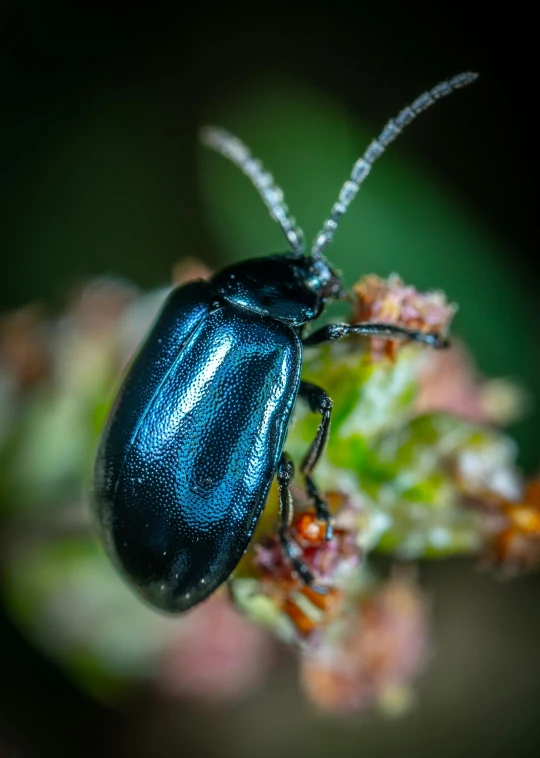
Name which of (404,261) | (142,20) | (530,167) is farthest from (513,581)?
(142,20)

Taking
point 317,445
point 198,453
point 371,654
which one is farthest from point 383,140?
point 371,654

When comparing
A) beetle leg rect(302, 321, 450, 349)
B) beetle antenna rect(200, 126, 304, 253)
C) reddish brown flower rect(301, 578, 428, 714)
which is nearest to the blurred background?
reddish brown flower rect(301, 578, 428, 714)

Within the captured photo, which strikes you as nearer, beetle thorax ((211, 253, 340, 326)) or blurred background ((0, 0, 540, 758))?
beetle thorax ((211, 253, 340, 326))

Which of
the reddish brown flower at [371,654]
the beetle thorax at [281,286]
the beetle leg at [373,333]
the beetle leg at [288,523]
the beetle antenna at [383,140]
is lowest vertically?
the reddish brown flower at [371,654]

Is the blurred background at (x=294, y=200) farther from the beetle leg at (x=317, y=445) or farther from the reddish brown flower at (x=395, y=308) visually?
the beetle leg at (x=317, y=445)

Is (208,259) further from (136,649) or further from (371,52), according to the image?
(136,649)

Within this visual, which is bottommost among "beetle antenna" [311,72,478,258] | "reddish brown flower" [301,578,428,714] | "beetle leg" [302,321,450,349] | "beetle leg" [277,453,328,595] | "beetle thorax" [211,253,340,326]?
"reddish brown flower" [301,578,428,714]

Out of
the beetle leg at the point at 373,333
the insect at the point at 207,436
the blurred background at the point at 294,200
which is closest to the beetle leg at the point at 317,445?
the insect at the point at 207,436

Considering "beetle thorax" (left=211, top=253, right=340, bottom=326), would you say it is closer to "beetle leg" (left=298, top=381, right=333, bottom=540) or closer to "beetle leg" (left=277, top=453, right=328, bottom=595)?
"beetle leg" (left=298, top=381, right=333, bottom=540)
